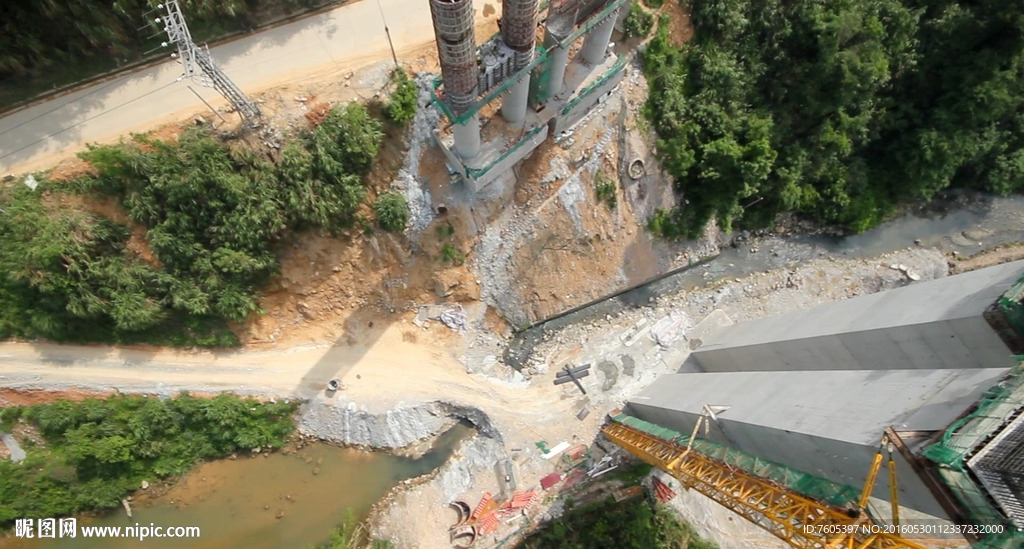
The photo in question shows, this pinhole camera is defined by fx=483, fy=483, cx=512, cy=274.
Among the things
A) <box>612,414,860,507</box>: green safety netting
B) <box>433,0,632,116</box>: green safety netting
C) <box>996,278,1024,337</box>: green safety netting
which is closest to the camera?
<box>612,414,860,507</box>: green safety netting

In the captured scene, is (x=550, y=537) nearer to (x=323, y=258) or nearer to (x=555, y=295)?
(x=555, y=295)

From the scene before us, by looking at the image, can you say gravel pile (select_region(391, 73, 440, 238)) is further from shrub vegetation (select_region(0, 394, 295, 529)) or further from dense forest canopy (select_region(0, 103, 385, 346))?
shrub vegetation (select_region(0, 394, 295, 529))

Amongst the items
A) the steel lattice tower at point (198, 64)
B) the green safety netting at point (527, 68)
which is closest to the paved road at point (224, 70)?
the steel lattice tower at point (198, 64)

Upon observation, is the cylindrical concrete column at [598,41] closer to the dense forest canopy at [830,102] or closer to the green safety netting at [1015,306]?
the dense forest canopy at [830,102]

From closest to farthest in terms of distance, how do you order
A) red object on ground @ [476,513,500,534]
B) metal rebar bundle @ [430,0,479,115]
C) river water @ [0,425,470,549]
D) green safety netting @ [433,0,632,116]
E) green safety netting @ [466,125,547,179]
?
1. metal rebar bundle @ [430,0,479,115]
2. green safety netting @ [433,0,632,116]
3. green safety netting @ [466,125,547,179]
4. red object on ground @ [476,513,500,534]
5. river water @ [0,425,470,549]

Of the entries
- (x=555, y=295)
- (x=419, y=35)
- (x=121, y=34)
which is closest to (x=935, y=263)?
(x=555, y=295)

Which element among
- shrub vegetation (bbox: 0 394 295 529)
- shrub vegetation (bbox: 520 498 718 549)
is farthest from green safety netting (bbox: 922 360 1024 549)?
shrub vegetation (bbox: 0 394 295 529)
